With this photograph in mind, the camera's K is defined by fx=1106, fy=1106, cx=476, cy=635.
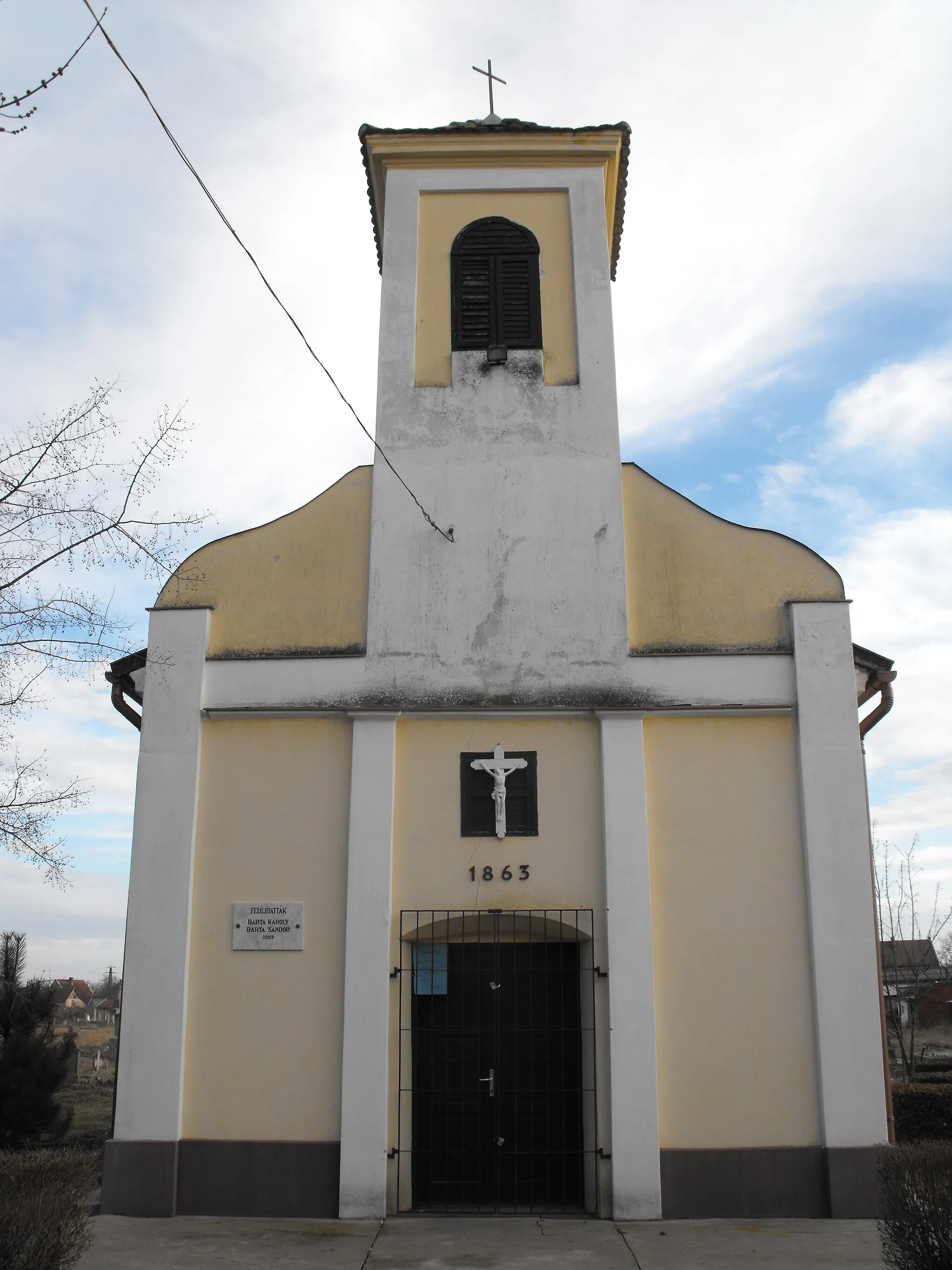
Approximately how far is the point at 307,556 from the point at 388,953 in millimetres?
3579

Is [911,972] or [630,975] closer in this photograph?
[630,975]

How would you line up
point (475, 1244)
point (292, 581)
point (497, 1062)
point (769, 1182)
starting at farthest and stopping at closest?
point (292, 581) → point (497, 1062) → point (769, 1182) → point (475, 1244)

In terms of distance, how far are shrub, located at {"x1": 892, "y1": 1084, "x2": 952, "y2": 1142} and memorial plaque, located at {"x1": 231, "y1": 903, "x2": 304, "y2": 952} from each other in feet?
29.9

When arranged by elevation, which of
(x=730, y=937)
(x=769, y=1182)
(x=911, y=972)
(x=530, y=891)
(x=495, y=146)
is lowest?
(x=769, y=1182)

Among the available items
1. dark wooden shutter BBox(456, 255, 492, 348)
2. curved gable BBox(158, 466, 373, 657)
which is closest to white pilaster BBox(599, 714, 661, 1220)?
curved gable BBox(158, 466, 373, 657)

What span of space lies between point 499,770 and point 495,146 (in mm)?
6371

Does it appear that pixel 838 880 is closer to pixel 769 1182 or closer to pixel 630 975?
pixel 630 975

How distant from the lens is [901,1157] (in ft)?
20.0

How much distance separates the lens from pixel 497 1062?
912 cm

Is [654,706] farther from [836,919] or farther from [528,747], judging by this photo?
[836,919]

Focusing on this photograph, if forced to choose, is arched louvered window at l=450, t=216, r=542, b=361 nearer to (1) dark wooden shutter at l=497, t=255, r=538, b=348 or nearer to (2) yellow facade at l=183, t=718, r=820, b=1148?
(1) dark wooden shutter at l=497, t=255, r=538, b=348

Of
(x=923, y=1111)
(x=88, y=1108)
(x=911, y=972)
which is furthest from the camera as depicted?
(x=911, y=972)

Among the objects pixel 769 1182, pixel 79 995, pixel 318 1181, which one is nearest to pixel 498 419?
pixel 318 1181

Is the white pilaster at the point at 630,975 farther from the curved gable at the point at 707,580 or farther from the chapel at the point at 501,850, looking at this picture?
the curved gable at the point at 707,580
